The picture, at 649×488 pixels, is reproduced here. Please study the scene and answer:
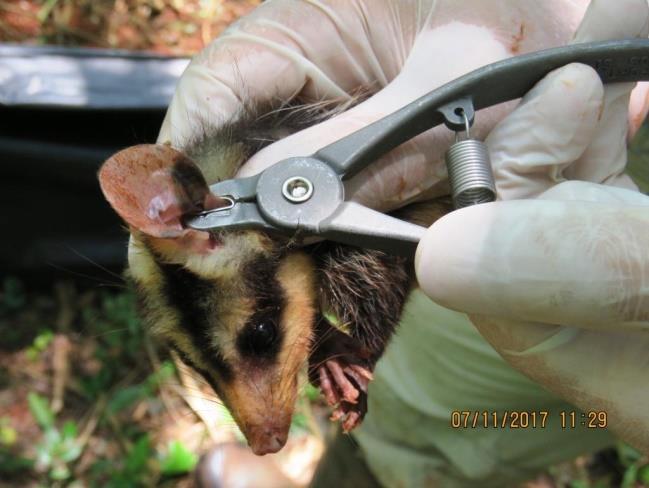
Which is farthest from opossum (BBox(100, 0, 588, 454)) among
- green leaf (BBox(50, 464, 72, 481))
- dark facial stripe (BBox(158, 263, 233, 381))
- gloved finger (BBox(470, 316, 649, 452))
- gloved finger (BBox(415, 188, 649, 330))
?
green leaf (BBox(50, 464, 72, 481))

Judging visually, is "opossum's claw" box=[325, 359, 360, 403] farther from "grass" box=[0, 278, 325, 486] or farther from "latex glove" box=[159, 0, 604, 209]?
"grass" box=[0, 278, 325, 486]

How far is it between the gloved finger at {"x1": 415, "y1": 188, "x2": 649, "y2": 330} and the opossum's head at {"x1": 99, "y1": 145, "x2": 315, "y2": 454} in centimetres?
48

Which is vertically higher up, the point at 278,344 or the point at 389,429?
the point at 278,344

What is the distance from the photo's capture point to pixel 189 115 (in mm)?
1981

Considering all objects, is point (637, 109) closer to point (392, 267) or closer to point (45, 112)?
point (392, 267)

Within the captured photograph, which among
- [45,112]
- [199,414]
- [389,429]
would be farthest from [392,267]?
[45,112]

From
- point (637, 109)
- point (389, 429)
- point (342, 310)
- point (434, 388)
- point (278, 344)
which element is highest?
Answer: point (637, 109)

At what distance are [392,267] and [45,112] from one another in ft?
6.15

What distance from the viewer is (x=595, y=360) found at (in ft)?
4.83

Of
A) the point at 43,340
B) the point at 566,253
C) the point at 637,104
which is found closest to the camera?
the point at 566,253

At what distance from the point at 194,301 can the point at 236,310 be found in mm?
98

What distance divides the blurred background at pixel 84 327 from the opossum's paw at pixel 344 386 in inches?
38.2

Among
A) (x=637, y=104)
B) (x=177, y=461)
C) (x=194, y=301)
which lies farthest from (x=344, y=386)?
(x=177, y=461)

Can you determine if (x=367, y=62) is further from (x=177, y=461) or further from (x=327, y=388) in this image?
(x=177, y=461)
